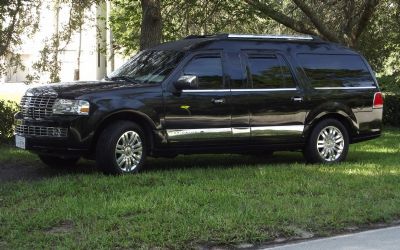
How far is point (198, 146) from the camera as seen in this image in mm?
8930

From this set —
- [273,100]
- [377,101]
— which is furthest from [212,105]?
[377,101]

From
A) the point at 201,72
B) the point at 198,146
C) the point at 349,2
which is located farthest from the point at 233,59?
the point at 349,2

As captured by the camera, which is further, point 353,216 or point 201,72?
point 201,72

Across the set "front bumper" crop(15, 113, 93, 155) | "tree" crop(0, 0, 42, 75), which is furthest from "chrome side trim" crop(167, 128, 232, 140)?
"tree" crop(0, 0, 42, 75)

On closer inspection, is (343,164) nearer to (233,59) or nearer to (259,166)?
(259,166)

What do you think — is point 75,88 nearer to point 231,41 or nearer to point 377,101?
point 231,41

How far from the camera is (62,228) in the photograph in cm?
588

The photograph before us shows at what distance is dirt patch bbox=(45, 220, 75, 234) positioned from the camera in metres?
5.76

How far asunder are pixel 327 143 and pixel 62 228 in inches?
215

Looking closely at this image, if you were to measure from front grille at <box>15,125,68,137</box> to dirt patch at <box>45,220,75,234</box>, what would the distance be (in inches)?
87.5

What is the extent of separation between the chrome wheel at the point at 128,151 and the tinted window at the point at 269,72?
6.95 ft

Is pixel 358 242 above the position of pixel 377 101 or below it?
below

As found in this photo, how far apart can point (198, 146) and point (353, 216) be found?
2925 mm

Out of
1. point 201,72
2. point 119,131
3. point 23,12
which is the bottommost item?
point 119,131
